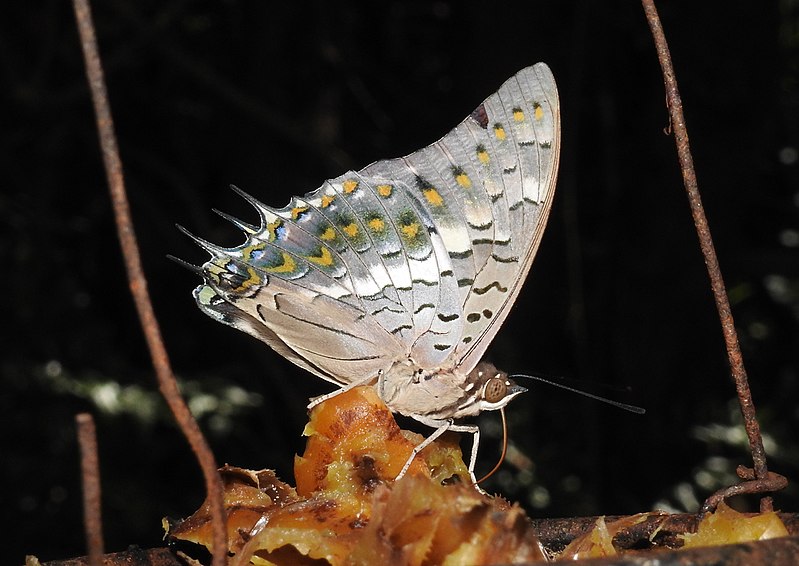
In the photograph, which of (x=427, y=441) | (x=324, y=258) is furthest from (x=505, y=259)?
(x=427, y=441)

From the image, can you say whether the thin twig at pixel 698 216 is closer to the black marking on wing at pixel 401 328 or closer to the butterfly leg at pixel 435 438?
the butterfly leg at pixel 435 438

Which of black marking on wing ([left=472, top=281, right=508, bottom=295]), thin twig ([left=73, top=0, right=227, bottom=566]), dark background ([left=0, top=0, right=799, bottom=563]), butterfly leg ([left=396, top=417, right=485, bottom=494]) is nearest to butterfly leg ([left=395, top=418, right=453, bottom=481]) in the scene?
butterfly leg ([left=396, top=417, right=485, bottom=494])

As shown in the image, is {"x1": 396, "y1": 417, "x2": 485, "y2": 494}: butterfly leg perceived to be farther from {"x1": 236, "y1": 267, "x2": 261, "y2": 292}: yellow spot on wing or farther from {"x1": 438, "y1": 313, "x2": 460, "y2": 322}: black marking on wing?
{"x1": 236, "y1": 267, "x2": 261, "y2": 292}: yellow spot on wing

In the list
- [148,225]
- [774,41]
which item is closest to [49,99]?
[148,225]

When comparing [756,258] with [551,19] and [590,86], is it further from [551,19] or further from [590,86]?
[551,19]

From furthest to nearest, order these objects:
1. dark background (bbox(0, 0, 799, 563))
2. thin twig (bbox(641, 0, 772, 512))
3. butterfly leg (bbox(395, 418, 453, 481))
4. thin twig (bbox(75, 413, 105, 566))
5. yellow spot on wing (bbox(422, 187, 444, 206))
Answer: dark background (bbox(0, 0, 799, 563)) → yellow spot on wing (bbox(422, 187, 444, 206)) → butterfly leg (bbox(395, 418, 453, 481)) → thin twig (bbox(641, 0, 772, 512)) → thin twig (bbox(75, 413, 105, 566))

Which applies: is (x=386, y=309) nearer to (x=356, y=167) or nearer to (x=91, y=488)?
(x=91, y=488)

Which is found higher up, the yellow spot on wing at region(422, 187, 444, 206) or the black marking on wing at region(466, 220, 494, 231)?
the yellow spot on wing at region(422, 187, 444, 206)

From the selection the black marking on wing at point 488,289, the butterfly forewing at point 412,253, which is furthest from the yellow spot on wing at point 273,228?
the black marking on wing at point 488,289
